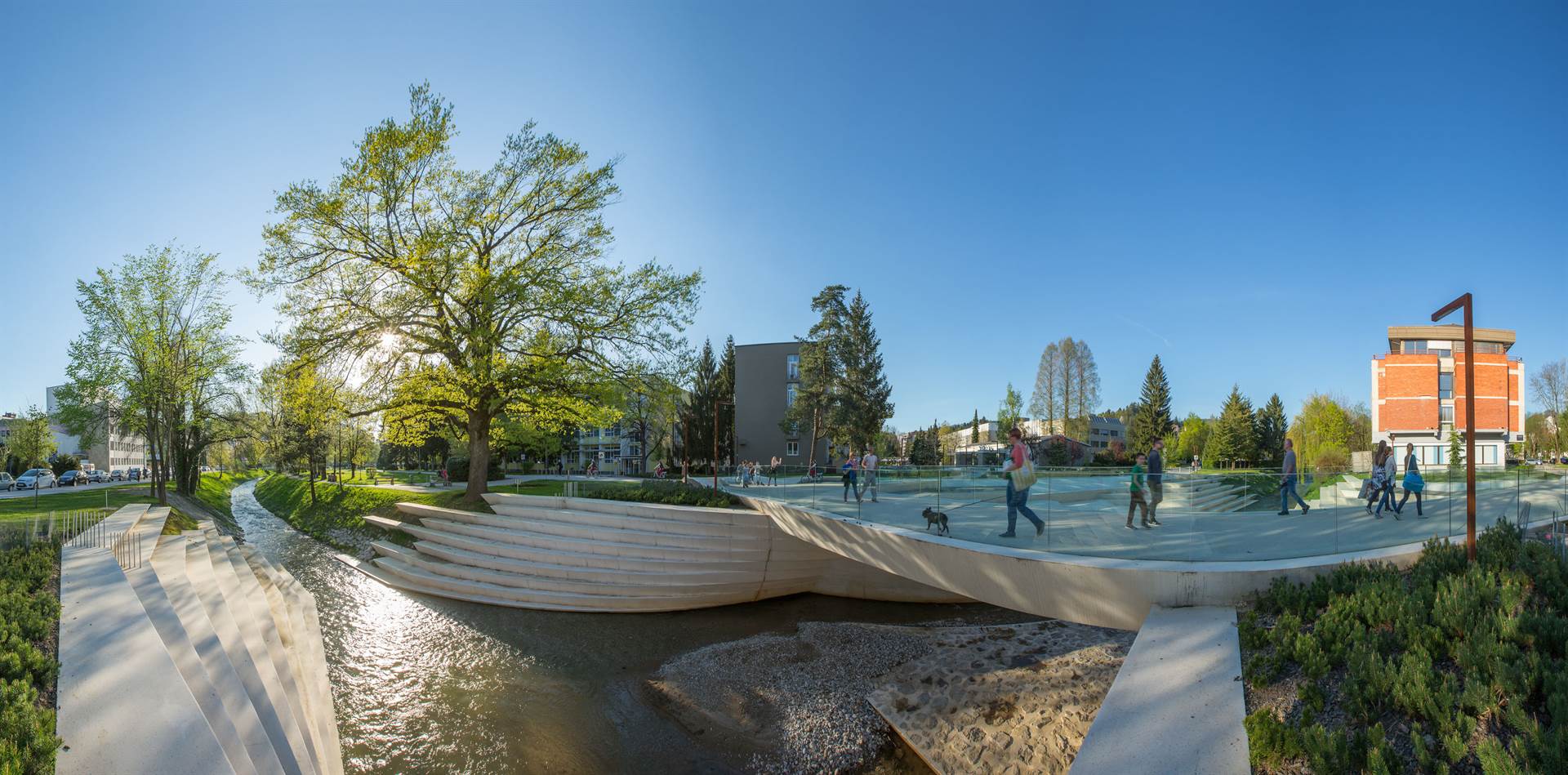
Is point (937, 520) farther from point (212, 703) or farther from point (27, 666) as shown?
point (27, 666)

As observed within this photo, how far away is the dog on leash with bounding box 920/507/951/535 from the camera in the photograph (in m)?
11.0

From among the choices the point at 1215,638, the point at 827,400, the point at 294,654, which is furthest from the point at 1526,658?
the point at 827,400

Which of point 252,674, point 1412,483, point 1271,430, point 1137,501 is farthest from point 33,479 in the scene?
point 1271,430

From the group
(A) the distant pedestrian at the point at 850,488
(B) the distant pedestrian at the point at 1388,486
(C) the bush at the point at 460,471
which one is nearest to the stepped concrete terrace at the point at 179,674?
(A) the distant pedestrian at the point at 850,488

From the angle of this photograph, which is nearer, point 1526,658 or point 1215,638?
point 1526,658

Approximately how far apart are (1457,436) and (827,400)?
133ft

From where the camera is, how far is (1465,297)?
7145 mm

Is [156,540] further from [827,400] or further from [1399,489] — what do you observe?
[827,400]

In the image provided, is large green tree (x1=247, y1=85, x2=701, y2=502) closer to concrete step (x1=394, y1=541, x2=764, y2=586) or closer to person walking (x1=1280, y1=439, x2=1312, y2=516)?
concrete step (x1=394, y1=541, x2=764, y2=586)

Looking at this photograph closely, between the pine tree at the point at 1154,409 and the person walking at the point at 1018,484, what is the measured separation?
57.1m

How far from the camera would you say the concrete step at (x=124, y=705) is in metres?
4.95

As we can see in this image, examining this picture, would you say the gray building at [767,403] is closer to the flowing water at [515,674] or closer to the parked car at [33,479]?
the flowing water at [515,674]

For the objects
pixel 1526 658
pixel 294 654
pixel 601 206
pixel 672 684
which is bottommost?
pixel 672 684

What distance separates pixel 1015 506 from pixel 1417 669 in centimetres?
512
